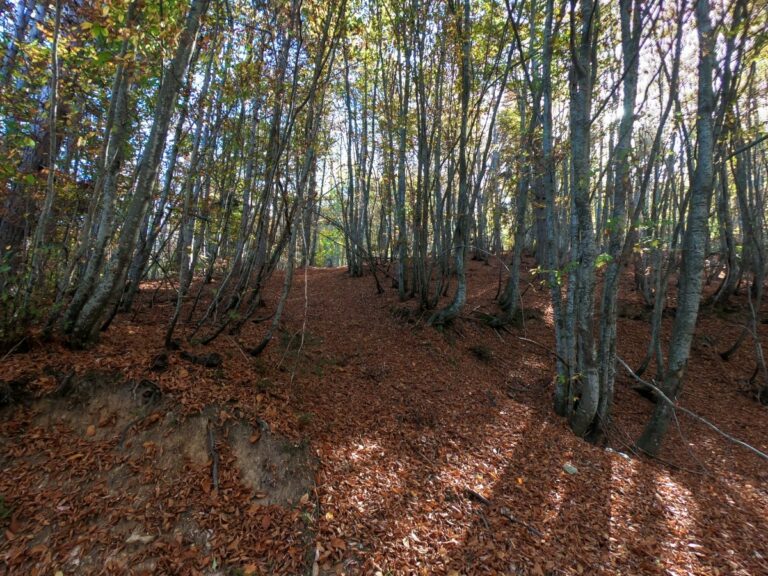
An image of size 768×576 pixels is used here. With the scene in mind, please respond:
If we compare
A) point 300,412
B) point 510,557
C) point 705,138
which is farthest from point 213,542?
point 705,138

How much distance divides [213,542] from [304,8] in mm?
6257

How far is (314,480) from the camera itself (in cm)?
313

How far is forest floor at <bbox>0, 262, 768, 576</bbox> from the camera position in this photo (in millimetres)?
2520

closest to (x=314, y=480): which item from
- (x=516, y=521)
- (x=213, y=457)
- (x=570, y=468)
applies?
(x=213, y=457)

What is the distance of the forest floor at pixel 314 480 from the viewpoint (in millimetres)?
2520

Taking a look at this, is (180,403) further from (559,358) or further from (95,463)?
(559,358)

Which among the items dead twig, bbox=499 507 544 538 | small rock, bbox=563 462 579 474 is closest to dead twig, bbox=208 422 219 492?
dead twig, bbox=499 507 544 538

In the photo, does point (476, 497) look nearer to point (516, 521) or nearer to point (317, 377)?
point (516, 521)

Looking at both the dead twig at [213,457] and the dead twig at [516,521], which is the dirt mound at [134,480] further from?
the dead twig at [516,521]

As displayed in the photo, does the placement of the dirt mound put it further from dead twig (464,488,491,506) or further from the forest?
dead twig (464,488,491,506)

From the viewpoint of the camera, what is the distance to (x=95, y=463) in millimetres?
2865

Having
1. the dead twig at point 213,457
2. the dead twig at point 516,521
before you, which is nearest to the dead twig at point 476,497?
the dead twig at point 516,521

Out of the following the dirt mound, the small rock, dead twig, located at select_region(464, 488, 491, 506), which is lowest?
the small rock

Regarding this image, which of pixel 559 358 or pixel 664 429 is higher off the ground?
pixel 559 358
